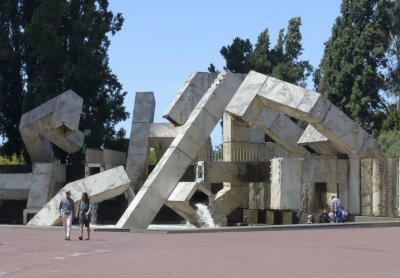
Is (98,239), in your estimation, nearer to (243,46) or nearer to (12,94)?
(12,94)

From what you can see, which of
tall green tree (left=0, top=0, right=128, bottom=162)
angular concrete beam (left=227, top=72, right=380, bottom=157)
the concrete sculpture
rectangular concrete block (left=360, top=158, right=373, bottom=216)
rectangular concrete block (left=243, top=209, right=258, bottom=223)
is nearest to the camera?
angular concrete beam (left=227, top=72, right=380, bottom=157)

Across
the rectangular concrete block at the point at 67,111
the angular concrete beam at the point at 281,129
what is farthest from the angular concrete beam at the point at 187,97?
the rectangular concrete block at the point at 67,111

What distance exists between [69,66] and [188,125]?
1540 centimetres

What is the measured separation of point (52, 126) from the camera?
26859 millimetres

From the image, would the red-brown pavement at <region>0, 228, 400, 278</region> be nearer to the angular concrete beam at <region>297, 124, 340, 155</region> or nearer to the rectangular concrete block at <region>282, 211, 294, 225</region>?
the rectangular concrete block at <region>282, 211, 294, 225</region>

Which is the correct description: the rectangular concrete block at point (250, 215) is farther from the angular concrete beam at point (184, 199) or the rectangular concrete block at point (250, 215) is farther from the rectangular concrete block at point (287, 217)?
the angular concrete beam at point (184, 199)

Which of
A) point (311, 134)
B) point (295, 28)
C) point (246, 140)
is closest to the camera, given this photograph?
point (311, 134)

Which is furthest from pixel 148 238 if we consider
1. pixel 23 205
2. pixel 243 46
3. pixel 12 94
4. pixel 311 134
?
pixel 243 46

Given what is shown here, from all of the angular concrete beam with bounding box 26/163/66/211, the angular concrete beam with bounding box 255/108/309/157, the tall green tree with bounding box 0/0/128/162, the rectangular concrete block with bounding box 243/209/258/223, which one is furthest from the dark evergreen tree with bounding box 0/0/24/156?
the angular concrete beam with bounding box 255/108/309/157

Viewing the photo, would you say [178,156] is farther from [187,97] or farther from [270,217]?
[270,217]

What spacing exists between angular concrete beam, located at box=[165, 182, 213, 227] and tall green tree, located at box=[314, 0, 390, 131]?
878 inches

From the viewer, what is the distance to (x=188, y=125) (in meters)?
23.5

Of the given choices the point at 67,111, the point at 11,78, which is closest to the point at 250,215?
the point at 67,111

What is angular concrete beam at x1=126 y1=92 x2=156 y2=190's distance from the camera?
28.0 metres
